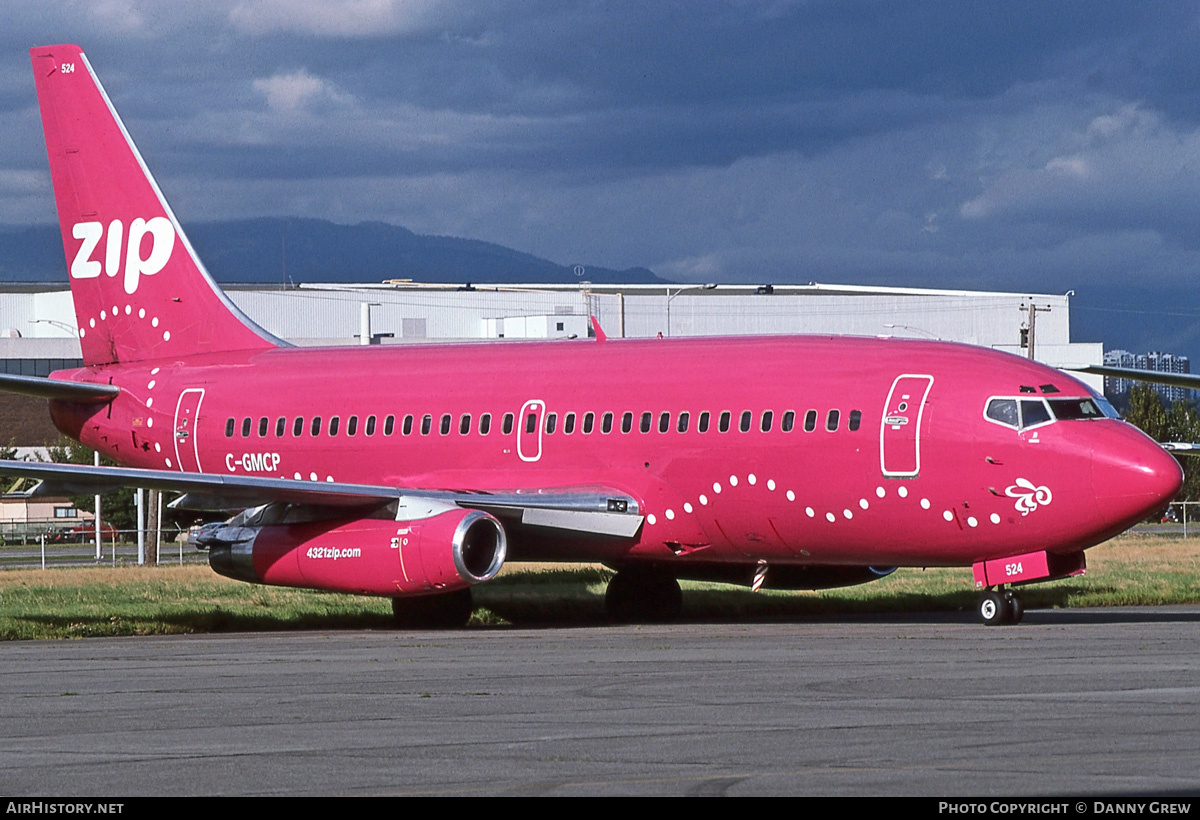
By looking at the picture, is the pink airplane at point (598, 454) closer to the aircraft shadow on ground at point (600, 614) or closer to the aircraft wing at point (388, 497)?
the aircraft wing at point (388, 497)

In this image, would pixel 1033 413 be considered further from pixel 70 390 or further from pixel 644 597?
pixel 70 390

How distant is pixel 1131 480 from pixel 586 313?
103 m

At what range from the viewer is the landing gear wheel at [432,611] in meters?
27.8

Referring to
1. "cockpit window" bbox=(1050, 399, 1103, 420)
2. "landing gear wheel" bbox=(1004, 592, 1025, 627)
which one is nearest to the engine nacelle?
"landing gear wheel" bbox=(1004, 592, 1025, 627)

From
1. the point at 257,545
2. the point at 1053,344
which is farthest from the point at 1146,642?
the point at 1053,344

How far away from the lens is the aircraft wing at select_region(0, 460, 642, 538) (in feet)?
82.8

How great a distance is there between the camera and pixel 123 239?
34000mm

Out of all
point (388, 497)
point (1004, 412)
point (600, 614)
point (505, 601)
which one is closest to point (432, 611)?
point (388, 497)

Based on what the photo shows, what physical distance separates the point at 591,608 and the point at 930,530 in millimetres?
8938

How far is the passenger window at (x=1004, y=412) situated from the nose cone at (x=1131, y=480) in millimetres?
1113

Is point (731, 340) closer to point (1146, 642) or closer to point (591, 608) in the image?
point (591, 608)

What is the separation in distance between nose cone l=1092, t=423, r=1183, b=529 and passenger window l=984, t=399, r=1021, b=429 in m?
1.11

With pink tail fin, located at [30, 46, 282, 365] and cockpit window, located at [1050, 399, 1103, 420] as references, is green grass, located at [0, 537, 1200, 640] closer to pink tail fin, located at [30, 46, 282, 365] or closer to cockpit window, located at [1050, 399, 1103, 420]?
pink tail fin, located at [30, 46, 282, 365]

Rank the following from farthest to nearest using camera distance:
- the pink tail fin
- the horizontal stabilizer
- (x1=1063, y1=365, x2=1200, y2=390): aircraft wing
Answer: the pink tail fin
the horizontal stabilizer
(x1=1063, y1=365, x2=1200, y2=390): aircraft wing
